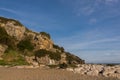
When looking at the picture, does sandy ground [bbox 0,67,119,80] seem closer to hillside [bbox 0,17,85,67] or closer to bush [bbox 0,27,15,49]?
hillside [bbox 0,17,85,67]

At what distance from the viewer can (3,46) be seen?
61.1 m

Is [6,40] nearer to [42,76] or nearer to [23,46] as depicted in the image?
[23,46]

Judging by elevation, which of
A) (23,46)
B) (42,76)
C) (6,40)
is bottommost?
(42,76)

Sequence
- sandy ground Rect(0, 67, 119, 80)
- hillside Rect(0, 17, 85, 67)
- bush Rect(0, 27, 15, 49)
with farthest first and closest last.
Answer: bush Rect(0, 27, 15, 49) → hillside Rect(0, 17, 85, 67) → sandy ground Rect(0, 67, 119, 80)

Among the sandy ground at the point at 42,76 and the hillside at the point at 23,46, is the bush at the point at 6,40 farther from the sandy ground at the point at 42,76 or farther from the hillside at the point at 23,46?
the sandy ground at the point at 42,76

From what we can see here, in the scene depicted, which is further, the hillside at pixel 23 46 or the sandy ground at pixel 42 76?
the hillside at pixel 23 46

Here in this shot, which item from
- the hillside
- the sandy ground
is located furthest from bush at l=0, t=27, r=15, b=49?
the sandy ground

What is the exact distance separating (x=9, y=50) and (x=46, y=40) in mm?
19010

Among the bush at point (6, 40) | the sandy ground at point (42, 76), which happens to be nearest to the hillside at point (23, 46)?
the bush at point (6, 40)

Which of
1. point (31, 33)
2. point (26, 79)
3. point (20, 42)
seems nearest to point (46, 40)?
point (31, 33)

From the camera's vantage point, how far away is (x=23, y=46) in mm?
67750

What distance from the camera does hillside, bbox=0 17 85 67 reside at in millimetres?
60463

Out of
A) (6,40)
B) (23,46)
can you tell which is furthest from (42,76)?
(23,46)

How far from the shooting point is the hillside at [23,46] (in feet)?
198
